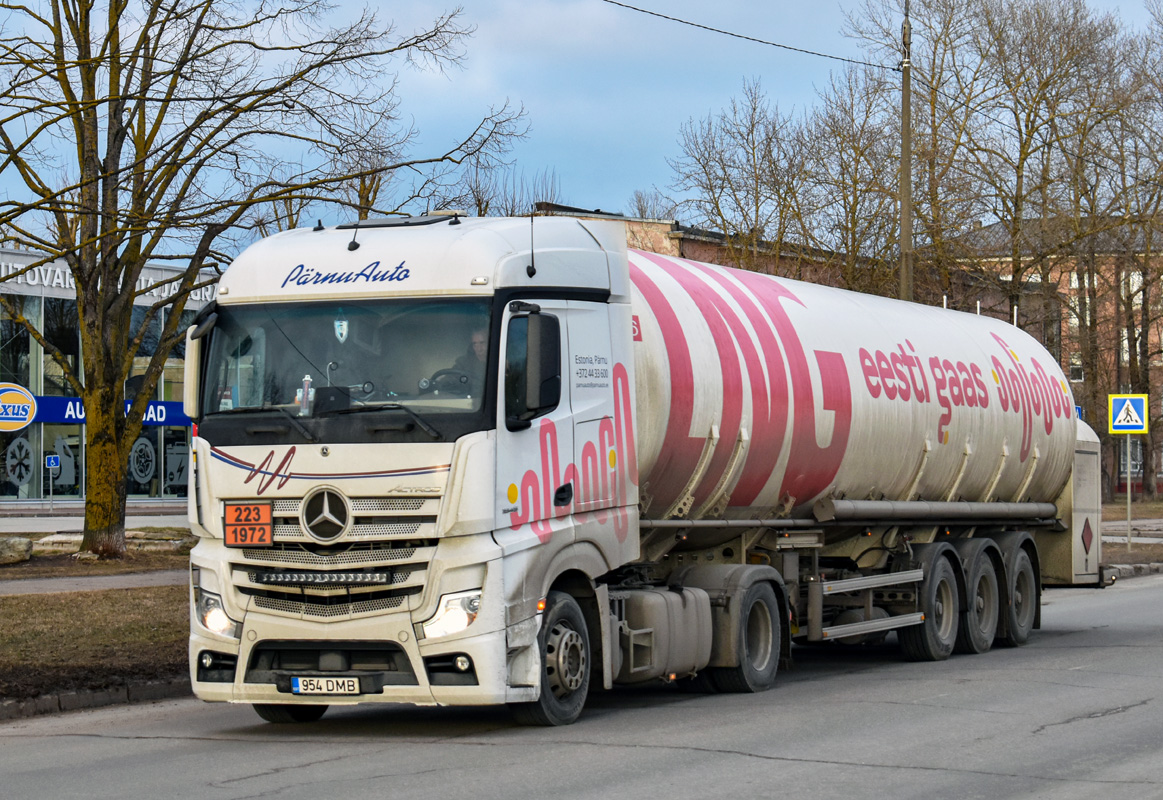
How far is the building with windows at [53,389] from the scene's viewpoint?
154ft

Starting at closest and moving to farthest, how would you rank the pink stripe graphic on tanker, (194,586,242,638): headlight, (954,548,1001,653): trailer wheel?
(194,586,242,638): headlight, the pink stripe graphic on tanker, (954,548,1001,653): trailer wheel

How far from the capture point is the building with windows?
154 ft

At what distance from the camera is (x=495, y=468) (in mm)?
9305

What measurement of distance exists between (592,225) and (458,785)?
4.56 meters

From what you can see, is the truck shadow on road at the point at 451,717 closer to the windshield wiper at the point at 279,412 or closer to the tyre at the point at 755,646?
the tyre at the point at 755,646

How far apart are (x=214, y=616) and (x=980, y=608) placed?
29.8 feet

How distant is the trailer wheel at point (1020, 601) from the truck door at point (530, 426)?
8.01 metres

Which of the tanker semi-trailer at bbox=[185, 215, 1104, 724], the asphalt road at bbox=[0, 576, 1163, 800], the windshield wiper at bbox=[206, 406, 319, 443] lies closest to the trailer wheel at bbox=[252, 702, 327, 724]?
the tanker semi-trailer at bbox=[185, 215, 1104, 724]

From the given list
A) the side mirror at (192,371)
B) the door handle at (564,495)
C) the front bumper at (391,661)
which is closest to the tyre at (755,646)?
the door handle at (564,495)

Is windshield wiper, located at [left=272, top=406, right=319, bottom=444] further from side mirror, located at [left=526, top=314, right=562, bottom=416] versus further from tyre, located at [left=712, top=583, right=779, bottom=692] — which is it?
tyre, located at [left=712, top=583, right=779, bottom=692]

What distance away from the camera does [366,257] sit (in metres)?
9.93

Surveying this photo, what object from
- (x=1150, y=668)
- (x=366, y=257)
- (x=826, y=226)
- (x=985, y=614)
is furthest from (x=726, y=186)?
(x=366, y=257)

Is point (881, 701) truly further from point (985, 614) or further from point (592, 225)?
point (985, 614)

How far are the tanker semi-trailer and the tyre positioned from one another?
2 cm
